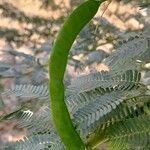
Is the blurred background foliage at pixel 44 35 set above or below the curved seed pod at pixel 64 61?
below

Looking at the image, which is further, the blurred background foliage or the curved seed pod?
the blurred background foliage

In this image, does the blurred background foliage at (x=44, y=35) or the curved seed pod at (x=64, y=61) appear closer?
the curved seed pod at (x=64, y=61)

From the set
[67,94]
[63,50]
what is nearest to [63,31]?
[63,50]

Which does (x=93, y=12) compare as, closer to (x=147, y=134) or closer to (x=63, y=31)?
(x=63, y=31)

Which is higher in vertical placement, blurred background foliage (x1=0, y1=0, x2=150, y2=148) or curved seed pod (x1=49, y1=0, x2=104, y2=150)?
curved seed pod (x1=49, y1=0, x2=104, y2=150)
